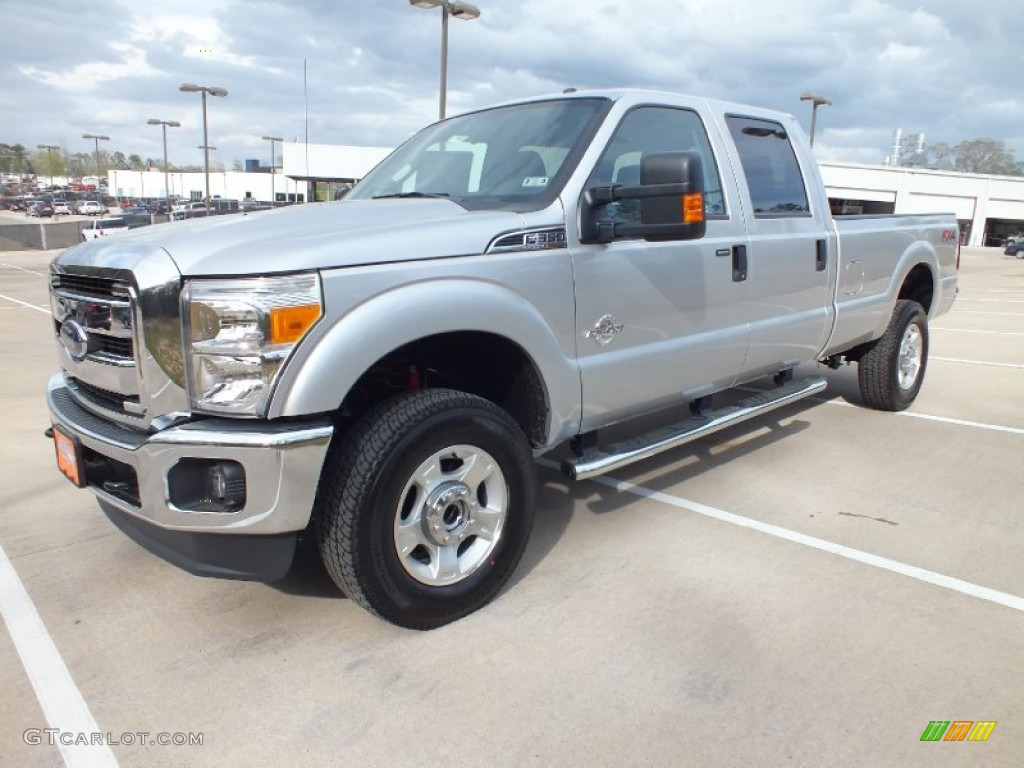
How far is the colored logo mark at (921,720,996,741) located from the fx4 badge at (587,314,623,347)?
5.96 ft

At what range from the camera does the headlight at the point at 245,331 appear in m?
2.35

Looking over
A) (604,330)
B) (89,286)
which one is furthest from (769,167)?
(89,286)

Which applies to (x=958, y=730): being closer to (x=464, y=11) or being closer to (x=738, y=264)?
(x=738, y=264)

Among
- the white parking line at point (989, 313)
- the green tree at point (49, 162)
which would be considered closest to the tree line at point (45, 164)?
the green tree at point (49, 162)

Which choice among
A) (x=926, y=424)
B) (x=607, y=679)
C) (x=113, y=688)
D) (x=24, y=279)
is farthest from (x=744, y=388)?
(x=24, y=279)

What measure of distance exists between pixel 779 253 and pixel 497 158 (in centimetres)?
176

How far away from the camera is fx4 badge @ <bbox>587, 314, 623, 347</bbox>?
3.28 metres

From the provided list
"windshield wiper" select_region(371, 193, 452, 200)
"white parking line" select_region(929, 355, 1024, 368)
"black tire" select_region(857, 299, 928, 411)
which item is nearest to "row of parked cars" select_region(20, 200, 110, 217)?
"white parking line" select_region(929, 355, 1024, 368)

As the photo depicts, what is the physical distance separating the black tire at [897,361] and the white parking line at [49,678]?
550 cm

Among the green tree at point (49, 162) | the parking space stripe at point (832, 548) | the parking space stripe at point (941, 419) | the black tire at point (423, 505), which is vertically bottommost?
the parking space stripe at point (832, 548)

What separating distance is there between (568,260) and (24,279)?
21068 millimetres

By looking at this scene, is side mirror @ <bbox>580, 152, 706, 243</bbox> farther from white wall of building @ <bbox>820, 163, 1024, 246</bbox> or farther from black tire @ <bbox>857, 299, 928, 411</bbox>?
white wall of building @ <bbox>820, 163, 1024, 246</bbox>

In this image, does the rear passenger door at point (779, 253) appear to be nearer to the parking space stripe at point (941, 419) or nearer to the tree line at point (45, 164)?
the parking space stripe at point (941, 419)

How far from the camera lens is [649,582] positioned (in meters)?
3.23
